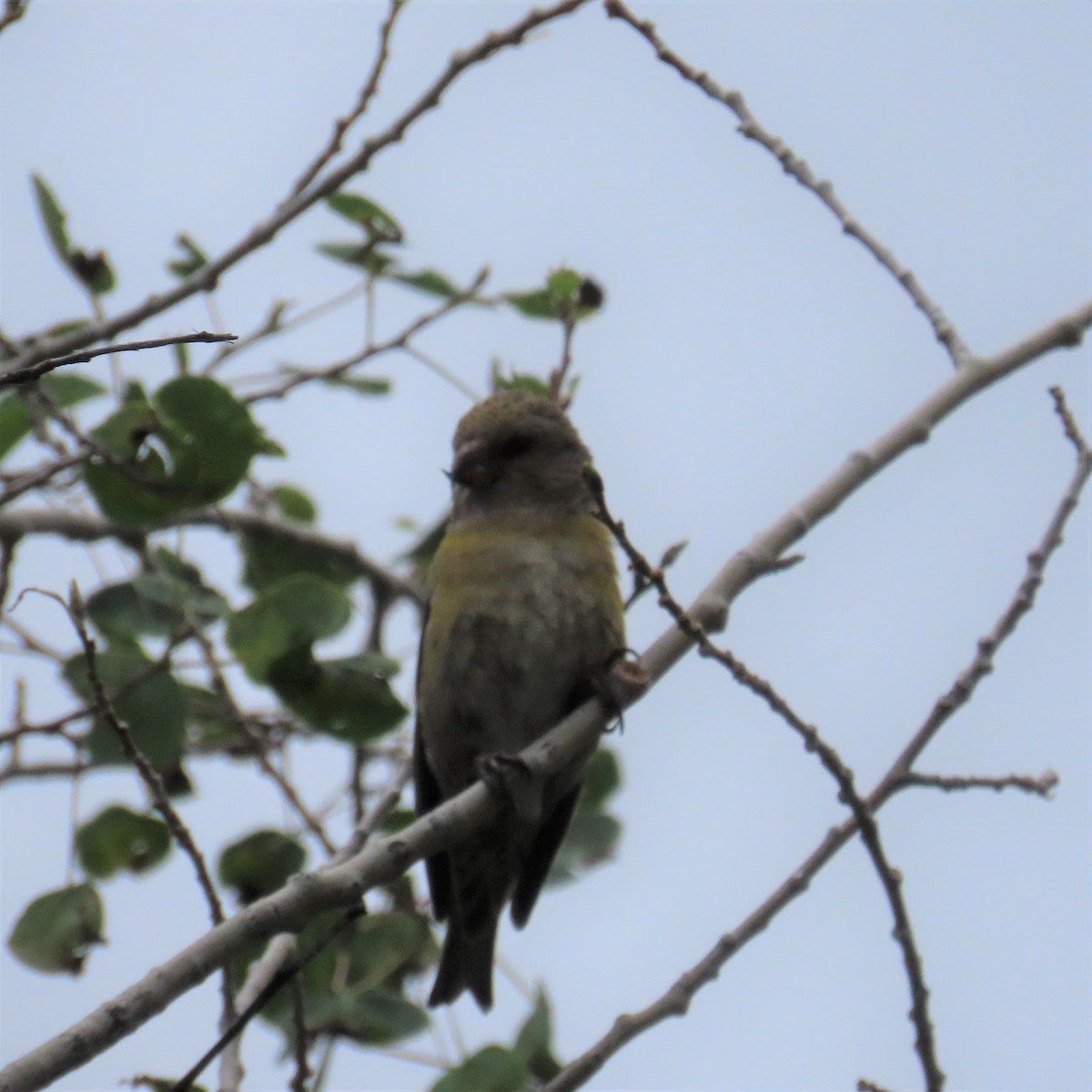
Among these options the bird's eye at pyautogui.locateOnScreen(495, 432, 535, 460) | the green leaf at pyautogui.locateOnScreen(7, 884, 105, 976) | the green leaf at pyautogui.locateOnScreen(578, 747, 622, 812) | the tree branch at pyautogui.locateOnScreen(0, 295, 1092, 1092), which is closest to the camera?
the tree branch at pyautogui.locateOnScreen(0, 295, 1092, 1092)

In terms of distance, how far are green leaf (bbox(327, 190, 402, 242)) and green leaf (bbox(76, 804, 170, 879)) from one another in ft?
5.92

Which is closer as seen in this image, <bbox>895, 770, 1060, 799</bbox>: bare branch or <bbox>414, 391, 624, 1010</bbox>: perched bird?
<bbox>895, 770, 1060, 799</bbox>: bare branch

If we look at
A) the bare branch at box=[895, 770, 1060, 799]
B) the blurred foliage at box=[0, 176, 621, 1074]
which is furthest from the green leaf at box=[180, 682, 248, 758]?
the bare branch at box=[895, 770, 1060, 799]

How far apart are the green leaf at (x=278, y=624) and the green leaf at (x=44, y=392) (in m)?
0.98

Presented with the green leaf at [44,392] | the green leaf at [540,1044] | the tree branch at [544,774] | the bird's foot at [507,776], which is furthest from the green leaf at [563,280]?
the green leaf at [540,1044]

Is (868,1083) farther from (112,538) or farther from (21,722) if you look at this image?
(112,538)

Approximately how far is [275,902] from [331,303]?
8.39ft

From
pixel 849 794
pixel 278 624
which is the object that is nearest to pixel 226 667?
pixel 278 624

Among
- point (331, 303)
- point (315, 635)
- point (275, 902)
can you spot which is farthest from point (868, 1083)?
point (331, 303)

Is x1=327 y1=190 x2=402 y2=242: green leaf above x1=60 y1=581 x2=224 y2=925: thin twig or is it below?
above

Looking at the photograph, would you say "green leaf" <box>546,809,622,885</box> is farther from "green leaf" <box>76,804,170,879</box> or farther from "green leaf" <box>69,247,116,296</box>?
"green leaf" <box>69,247,116,296</box>

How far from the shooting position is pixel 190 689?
4422 millimetres

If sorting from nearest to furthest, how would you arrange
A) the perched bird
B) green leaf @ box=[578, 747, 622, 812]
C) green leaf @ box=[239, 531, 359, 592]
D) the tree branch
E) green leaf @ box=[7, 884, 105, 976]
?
the tree branch
green leaf @ box=[7, 884, 105, 976]
the perched bird
green leaf @ box=[578, 747, 622, 812]
green leaf @ box=[239, 531, 359, 592]

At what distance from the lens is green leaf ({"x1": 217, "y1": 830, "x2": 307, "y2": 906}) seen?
439cm
